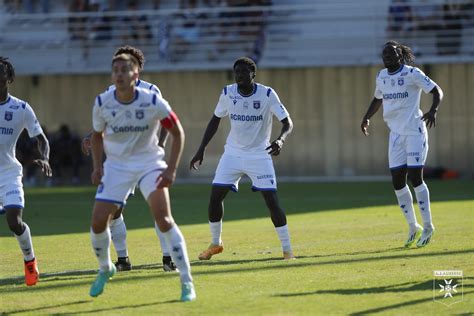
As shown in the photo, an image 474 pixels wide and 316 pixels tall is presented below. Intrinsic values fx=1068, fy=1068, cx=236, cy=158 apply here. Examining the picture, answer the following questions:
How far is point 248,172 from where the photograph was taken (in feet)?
42.5

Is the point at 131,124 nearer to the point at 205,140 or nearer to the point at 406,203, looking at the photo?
the point at 205,140

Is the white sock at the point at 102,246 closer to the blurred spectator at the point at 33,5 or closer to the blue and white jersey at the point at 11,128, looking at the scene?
the blue and white jersey at the point at 11,128

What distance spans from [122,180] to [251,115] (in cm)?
353

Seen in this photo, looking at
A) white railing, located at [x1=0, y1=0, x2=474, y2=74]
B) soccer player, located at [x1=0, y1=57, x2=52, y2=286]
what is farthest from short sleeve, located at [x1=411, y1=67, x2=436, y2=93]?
white railing, located at [x1=0, y1=0, x2=474, y2=74]

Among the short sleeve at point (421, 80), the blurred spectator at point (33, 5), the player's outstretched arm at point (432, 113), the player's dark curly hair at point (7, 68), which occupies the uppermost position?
the blurred spectator at point (33, 5)

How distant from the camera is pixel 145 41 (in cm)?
3173

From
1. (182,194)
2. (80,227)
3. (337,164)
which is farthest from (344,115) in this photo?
(80,227)

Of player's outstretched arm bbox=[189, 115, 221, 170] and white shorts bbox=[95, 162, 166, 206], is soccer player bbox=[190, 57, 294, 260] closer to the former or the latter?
player's outstretched arm bbox=[189, 115, 221, 170]

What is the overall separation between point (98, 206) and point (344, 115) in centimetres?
2072

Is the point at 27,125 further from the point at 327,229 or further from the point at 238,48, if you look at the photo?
the point at 238,48

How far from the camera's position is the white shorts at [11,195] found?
36.3 ft

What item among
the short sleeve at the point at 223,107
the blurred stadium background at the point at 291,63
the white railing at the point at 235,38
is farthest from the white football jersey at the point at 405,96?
the white railing at the point at 235,38

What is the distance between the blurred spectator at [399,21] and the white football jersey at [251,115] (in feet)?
57.0

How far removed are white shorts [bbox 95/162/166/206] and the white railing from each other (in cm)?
2023
